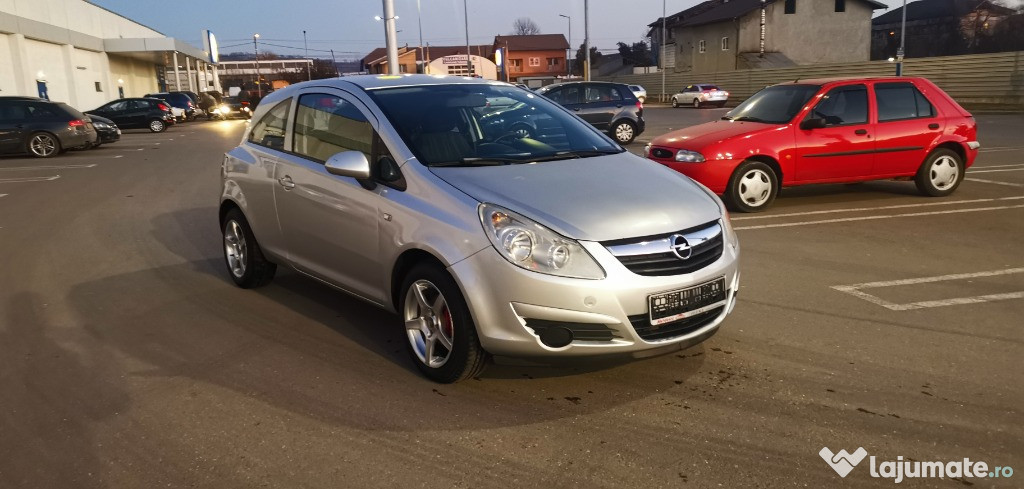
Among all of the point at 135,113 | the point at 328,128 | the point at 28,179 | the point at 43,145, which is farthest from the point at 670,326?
the point at 135,113

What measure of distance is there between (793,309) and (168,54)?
182 feet

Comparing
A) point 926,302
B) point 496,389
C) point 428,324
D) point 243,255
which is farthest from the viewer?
point 243,255

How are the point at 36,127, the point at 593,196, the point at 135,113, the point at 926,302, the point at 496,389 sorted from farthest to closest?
the point at 135,113 → the point at 36,127 → the point at 926,302 → the point at 496,389 → the point at 593,196

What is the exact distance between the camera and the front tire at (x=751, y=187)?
8.91m

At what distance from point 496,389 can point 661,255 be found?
1112mm

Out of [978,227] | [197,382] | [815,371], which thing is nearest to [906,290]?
[815,371]

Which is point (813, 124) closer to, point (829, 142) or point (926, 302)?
point (829, 142)

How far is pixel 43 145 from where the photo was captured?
1933 cm

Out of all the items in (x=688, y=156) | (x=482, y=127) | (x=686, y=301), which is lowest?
(x=686, y=301)

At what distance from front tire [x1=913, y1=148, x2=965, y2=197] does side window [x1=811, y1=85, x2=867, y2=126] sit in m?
1.17

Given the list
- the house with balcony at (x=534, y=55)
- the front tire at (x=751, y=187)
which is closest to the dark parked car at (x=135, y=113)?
the front tire at (x=751, y=187)

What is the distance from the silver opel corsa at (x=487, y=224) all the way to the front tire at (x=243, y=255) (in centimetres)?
41

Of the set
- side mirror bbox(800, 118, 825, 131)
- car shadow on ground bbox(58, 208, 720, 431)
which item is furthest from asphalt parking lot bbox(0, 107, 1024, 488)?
side mirror bbox(800, 118, 825, 131)

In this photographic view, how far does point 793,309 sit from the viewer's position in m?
5.21
